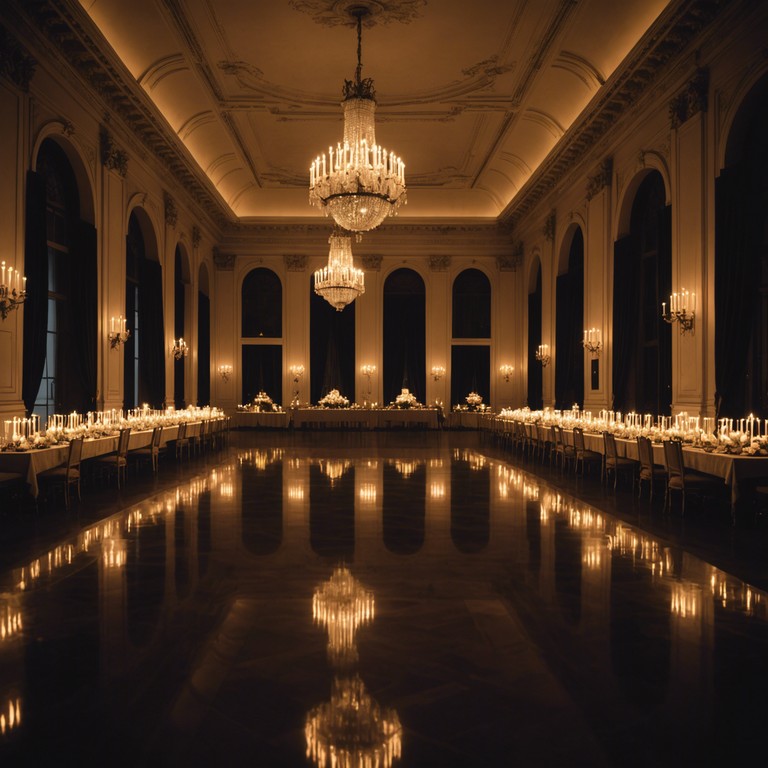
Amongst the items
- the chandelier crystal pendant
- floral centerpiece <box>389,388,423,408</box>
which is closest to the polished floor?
the chandelier crystal pendant

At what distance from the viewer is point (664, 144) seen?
1114 cm

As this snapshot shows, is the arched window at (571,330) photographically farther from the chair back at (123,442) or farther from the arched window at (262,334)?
the chair back at (123,442)

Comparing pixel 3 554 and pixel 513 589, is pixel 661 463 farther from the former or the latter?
pixel 3 554

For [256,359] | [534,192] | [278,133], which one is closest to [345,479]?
[278,133]

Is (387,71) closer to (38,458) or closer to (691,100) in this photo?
(691,100)

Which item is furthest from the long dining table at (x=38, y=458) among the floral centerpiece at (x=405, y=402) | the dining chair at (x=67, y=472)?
the floral centerpiece at (x=405, y=402)

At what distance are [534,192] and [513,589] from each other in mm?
15351

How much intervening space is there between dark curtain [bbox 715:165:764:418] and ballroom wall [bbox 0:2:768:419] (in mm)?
404

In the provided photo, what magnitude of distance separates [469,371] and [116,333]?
42.6ft

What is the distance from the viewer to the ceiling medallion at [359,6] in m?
10.5

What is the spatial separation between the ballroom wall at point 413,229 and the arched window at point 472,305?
13.1 inches

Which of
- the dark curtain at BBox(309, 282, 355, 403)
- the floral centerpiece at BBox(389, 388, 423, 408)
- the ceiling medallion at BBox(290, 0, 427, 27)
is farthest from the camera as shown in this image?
the dark curtain at BBox(309, 282, 355, 403)

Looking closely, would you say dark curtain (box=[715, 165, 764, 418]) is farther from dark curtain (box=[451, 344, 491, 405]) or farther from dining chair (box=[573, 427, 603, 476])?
dark curtain (box=[451, 344, 491, 405])

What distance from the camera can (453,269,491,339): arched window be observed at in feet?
75.4
